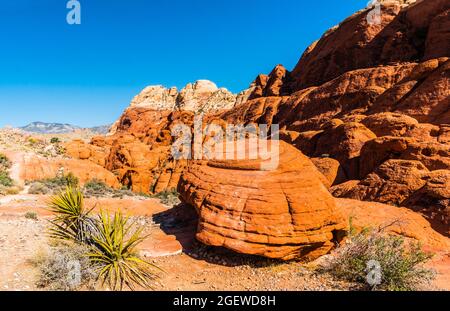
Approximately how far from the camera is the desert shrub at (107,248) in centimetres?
593

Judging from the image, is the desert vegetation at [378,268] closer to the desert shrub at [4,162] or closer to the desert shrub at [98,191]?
the desert shrub at [98,191]

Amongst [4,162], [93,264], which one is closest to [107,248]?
[93,264]

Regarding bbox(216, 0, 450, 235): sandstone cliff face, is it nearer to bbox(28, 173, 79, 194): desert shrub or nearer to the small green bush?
the small green bush

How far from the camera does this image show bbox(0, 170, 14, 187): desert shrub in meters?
17.2

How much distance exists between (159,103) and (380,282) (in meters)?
74.2

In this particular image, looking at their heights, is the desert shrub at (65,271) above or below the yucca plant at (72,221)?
below

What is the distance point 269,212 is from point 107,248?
3.75 m

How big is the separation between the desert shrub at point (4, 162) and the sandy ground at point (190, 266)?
14080 millimetres

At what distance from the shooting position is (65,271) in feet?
18.6

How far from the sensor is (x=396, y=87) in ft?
74.1

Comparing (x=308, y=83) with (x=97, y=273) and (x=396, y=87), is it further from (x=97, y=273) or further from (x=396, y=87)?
(x=97, y=273)

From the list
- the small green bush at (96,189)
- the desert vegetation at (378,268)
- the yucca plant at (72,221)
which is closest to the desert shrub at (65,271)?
the yucca plant at (72,221)
